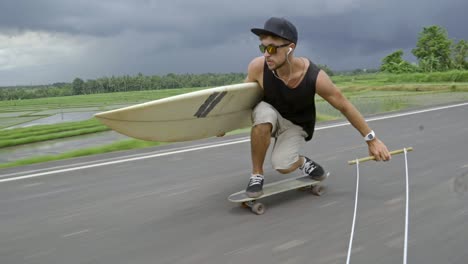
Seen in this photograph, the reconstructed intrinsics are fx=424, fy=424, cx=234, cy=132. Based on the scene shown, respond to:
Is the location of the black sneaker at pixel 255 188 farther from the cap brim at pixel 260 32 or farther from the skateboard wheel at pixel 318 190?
the cap brim at pixel 260 32

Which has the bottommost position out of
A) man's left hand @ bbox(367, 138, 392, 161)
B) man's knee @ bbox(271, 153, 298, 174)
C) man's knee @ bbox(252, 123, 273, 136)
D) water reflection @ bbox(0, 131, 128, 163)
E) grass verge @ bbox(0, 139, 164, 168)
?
grass verge @ bbox(0, 139, 164, 168)

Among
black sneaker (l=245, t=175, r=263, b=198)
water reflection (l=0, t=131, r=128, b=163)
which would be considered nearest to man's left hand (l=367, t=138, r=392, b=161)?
black sneaker (l=245, t=175, r=263, b=198)

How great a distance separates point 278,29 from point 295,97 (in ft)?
1.98

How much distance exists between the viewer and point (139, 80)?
9.70 metres

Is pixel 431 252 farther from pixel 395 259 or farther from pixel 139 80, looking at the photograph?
pixel 139 80

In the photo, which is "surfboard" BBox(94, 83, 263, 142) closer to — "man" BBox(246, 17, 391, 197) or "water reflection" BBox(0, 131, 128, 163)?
"man" BBox(246, 17, 391, 197)

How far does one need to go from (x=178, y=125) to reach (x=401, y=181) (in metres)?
2.16

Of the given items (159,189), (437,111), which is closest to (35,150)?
(159,189)

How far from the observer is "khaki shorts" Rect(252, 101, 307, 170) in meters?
3.47

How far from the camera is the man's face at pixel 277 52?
311 centimetres

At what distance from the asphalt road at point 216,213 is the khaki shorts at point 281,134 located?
35cm

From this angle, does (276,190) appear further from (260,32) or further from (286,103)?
(260,32)

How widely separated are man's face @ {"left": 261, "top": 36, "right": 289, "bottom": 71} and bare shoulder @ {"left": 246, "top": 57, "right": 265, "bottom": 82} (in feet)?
1.12

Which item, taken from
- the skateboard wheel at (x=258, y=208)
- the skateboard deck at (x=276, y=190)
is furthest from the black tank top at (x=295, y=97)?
the skateboard wheel at (x=258, y=208)
